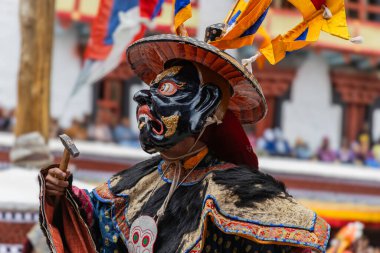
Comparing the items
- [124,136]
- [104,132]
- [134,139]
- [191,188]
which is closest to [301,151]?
[134,139]

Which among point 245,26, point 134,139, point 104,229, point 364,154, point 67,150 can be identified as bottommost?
point 364,154

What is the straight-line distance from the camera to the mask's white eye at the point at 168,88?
3.46 meters

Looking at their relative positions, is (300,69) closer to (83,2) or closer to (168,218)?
(83,2)

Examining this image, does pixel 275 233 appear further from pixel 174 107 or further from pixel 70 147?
pixel 70 147

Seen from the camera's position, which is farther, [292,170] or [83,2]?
[83,2]

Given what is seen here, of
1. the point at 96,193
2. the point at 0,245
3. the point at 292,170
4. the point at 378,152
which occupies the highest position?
the point at 96,193

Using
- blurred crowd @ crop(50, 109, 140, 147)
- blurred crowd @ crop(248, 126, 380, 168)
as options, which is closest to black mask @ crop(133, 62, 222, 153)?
blurred crowd @ crop(50, 109, 140, 147)

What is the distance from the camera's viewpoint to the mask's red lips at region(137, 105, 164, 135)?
3434mm

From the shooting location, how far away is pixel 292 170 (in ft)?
36.4

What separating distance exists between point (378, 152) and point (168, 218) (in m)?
12.8

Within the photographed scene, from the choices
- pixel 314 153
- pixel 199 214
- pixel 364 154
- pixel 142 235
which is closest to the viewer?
pixel 199 214

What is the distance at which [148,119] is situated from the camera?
3.45 meters

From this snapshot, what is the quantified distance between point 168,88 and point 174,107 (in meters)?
0.08

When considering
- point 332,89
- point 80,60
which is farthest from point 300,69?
point 80,60
